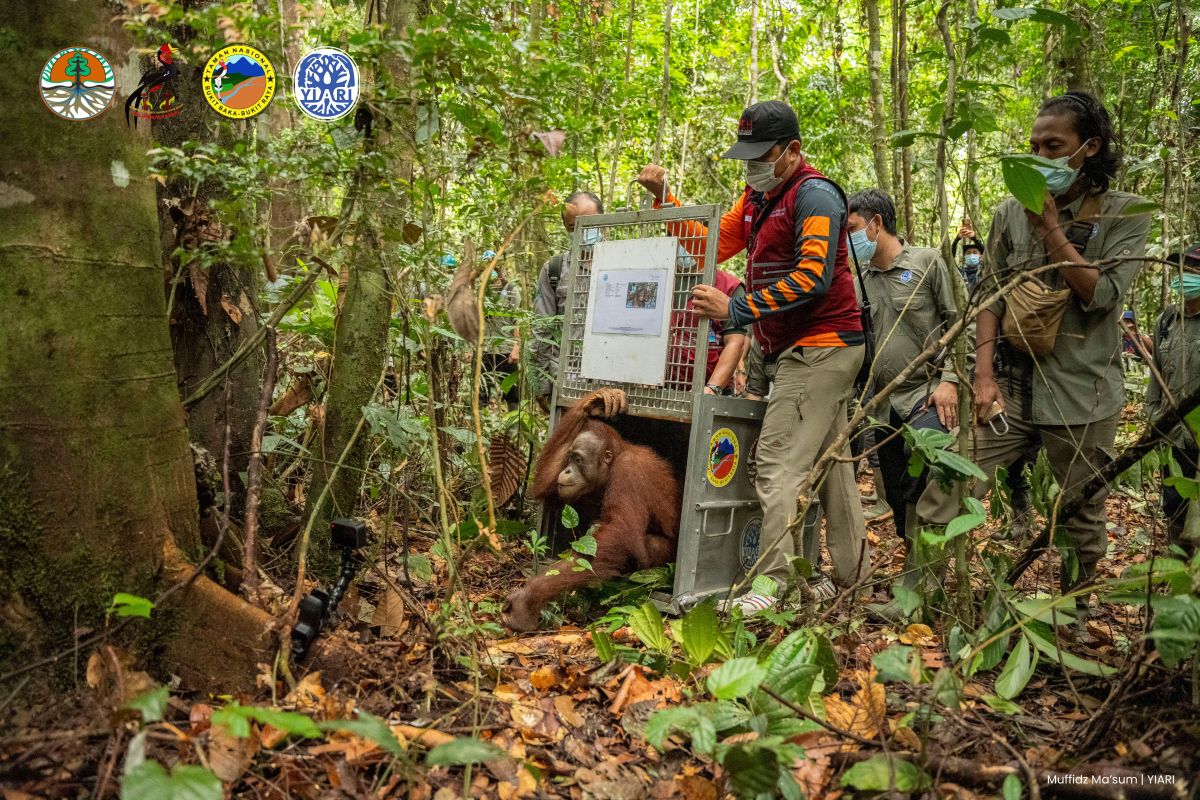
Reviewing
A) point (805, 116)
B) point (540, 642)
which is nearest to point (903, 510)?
point (540, 642)

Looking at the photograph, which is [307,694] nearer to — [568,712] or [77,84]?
[568,712]

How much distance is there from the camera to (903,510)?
431 centimetres

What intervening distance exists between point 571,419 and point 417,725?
72.4 inches

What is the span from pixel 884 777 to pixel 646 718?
73 cm

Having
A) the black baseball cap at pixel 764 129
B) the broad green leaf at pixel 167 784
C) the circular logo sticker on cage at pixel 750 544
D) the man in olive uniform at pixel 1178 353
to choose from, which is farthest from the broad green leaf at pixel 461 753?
the man in olive uniform at pixel 1178 353

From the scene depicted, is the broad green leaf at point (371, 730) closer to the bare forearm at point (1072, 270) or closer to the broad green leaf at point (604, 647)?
the broad green leaf at point (604, 647)

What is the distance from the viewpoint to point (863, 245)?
176 inches

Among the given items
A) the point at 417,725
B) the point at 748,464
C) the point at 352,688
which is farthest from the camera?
the point at 748,464

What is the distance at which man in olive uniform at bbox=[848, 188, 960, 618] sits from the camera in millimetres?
4184

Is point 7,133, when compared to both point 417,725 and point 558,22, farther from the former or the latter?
point 558,22

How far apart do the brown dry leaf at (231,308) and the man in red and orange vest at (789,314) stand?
5.64 feet

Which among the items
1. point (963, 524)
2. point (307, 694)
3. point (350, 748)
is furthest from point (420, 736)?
point (963, 524)

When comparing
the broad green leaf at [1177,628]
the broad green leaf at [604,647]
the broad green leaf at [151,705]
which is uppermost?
the broad green leaf at [1177,628]

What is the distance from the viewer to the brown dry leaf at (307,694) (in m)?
2.03
